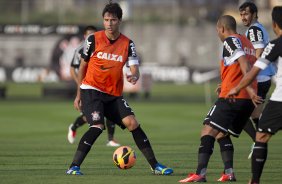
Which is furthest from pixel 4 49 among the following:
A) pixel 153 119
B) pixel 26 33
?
pixel 153 119

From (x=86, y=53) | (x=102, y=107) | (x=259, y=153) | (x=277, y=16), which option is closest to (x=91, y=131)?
(x=102, y=107)

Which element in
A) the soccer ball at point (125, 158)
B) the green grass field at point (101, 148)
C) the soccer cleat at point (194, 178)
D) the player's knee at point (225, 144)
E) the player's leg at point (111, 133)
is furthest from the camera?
the player's leg at point (111, 133)

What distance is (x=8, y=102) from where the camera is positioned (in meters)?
39.1

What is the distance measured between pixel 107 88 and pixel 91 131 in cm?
67

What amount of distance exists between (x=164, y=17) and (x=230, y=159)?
4626 centimetres

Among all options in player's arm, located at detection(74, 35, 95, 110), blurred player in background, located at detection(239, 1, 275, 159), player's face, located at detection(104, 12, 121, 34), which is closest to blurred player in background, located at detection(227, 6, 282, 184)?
player's face, located at detection(104, 12, 121, 34)

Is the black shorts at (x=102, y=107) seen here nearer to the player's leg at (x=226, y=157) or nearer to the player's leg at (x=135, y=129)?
the player's leg at (x=135, y=129)

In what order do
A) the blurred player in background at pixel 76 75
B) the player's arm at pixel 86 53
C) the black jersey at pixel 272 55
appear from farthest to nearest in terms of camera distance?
the blurred player in background at pixel 76 75
the player's arm at pixel 86 53
the black jersey at pixel 272 55

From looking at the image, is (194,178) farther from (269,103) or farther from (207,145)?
(269,103)

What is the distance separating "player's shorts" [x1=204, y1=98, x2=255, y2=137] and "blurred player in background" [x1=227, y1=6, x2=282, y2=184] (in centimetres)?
80

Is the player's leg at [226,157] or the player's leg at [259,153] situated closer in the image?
the player's leg at [259,153]

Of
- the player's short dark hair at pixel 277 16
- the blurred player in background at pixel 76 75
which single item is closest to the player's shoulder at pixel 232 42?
the player's short dark hair at pixel 277 16

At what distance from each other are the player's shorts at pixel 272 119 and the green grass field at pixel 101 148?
1.38 meters

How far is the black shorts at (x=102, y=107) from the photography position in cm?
1272
